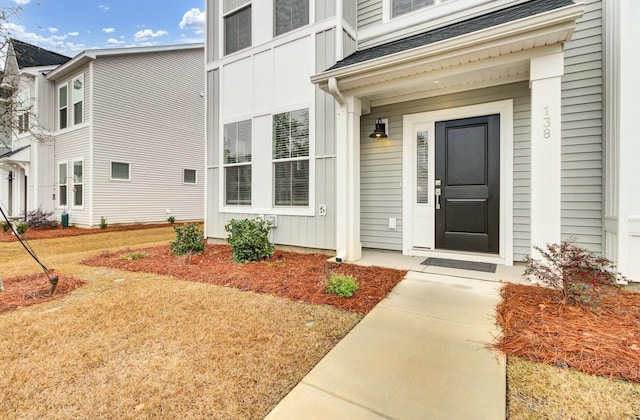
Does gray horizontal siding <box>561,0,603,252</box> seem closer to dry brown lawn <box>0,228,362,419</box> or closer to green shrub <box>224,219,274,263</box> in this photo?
dry brown lawn <box>0,228,362,419</box>

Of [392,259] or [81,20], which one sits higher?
[81,20]

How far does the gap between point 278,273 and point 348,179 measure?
178 cm

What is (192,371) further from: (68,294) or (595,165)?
(595,165)

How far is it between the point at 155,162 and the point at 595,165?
12575 millimetres

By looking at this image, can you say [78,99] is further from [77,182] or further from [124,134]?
[77,182]

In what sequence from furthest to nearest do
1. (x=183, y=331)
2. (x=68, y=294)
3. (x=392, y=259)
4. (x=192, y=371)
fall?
(x=392, y=259) < (x=68, y=294) < (x=183, y=331) < (x=192, y=371)

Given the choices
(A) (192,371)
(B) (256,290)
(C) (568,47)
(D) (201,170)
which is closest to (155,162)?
(D) (201,170)

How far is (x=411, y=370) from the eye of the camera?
189 cm

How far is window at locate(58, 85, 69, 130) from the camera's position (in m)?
11.0

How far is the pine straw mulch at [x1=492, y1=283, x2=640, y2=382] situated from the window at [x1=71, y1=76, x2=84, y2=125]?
43.3 feet

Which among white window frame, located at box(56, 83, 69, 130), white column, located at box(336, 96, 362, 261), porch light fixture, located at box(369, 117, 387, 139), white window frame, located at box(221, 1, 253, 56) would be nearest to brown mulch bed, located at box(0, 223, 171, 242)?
white window frame, located at box(56, 83, 69, 130)

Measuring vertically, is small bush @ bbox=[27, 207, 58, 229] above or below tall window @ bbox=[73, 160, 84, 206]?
below

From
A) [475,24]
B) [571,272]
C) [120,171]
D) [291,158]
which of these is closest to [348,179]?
[291,158]

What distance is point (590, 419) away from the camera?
4.84ft
